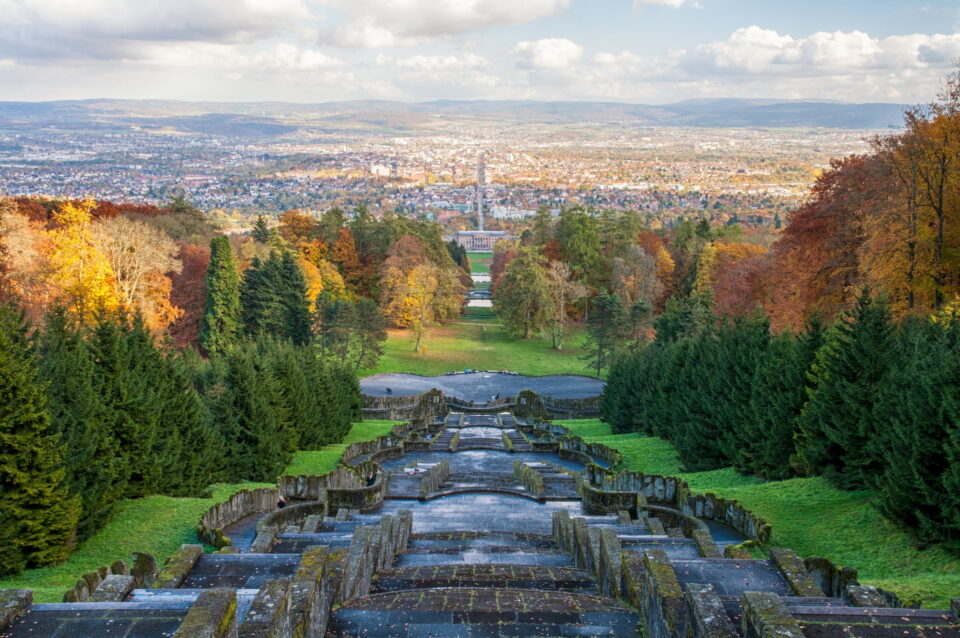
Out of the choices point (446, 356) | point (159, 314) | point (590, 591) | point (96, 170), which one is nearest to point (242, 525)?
point (590, 591)

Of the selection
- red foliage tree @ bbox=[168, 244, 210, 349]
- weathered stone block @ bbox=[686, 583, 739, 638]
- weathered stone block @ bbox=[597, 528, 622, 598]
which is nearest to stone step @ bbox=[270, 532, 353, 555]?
weathered stone block @ bbox=[597, 528, 622, 598]

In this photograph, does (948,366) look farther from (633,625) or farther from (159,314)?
(159,314)

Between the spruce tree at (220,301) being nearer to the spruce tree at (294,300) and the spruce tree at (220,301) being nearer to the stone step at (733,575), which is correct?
the spruce tree at (294,300)

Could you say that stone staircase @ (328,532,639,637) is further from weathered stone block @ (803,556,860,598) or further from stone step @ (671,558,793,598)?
weathered stone block @ (803,556,860,598)

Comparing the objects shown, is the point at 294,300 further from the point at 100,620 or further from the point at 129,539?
the point at 100,620

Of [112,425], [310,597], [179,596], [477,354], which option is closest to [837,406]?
[310,597]

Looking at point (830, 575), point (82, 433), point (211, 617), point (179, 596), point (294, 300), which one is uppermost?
point (211, 617)

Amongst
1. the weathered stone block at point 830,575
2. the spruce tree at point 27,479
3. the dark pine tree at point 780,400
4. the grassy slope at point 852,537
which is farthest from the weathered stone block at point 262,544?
the dark pine tree at point 780,400
